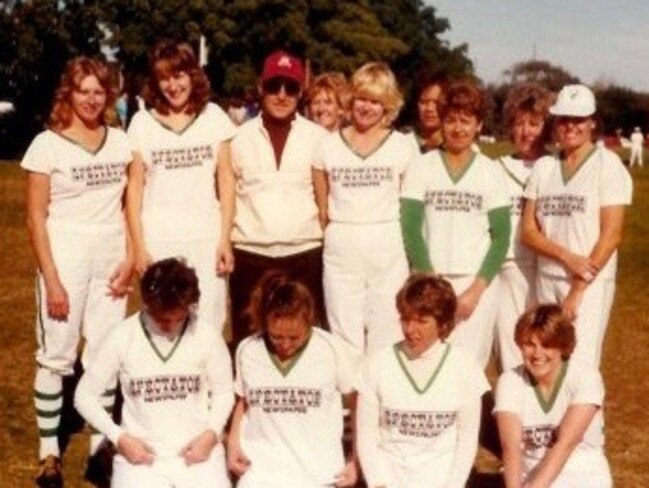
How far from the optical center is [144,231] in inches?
262

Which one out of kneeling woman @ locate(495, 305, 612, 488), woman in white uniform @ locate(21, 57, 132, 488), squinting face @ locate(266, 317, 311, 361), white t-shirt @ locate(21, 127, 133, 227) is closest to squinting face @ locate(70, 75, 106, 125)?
woman in white uniform @ locate(21, 57, 132, 488)

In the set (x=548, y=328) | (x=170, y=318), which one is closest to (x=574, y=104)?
(x=548, y=328)

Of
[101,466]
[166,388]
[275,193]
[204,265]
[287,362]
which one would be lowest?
[101,466]

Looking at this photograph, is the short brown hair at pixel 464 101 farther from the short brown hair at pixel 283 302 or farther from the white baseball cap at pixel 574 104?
the short brown hair at pixel 283 302

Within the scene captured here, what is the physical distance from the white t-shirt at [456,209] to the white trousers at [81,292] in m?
1.62

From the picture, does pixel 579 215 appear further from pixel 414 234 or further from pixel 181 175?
pixel 181 175

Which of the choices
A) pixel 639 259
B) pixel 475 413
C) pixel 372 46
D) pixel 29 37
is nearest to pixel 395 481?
pixel 475 413

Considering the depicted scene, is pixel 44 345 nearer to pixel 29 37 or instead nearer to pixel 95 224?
pixel 95 224

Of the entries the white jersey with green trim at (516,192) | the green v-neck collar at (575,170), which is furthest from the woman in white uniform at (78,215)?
the green v-neck collar at (575,170)

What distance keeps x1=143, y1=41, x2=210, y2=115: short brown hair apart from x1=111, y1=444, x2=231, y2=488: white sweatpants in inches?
75.4

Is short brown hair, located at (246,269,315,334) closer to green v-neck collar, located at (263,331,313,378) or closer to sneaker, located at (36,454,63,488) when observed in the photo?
green v-neck collar, located at (263,331,313,378)

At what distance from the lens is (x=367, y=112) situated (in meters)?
6.63

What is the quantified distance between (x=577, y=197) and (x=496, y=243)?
18.9 inches

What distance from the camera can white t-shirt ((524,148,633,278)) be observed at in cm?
645
